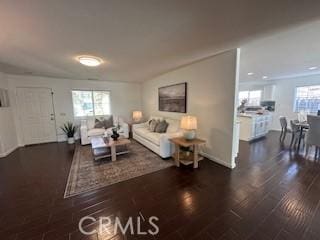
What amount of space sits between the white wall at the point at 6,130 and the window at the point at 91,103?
1.84m

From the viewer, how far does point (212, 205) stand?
198cm

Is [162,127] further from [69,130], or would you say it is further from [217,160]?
[69,130]

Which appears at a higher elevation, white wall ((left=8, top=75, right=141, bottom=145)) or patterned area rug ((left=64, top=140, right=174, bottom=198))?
white wall ((left=8, top=75, right=141, bottom=145))

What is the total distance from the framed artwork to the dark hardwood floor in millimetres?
1909

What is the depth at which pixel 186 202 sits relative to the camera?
2.04m

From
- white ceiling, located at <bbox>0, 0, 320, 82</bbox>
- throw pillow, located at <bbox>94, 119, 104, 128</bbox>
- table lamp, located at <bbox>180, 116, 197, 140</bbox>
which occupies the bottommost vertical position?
throw pillow, located at <bbox>94, 119, 104, 128</bbox>

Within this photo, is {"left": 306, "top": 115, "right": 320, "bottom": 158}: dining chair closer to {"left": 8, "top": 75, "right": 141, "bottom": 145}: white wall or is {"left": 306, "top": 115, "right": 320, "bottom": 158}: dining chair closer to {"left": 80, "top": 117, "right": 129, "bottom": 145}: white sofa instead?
{"left": 80, "top": 117, "right": 129, "bottom": 145}: white sofa

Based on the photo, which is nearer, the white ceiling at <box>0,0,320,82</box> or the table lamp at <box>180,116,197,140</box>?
the white ceiling at <box>0,0,320,82</box>

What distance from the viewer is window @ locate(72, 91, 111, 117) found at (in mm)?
5777

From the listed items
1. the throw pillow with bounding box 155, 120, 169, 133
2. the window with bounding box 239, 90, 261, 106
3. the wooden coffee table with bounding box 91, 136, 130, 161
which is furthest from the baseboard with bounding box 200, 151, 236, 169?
the window with bounding box 239, 90, 261, 106

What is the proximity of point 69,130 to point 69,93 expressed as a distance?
1485 mm

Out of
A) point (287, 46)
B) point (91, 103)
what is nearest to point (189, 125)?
point (287, 46)

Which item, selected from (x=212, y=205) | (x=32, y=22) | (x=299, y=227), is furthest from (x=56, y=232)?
(x=299, y=227)

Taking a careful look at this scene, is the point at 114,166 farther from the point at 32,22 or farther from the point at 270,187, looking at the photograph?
the point at 270,187
